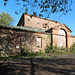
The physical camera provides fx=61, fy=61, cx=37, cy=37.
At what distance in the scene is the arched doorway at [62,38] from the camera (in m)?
13.3

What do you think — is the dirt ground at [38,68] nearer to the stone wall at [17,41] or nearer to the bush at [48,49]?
the stone wall at [17,41]

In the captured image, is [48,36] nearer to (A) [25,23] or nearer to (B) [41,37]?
(B) [41,37]

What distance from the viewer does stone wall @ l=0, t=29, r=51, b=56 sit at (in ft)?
27.7

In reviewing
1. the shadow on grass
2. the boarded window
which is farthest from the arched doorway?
the shadow on grass

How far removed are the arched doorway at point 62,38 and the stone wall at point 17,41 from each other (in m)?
4.02

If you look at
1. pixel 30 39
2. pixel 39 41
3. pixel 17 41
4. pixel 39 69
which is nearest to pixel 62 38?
pixel 39 41

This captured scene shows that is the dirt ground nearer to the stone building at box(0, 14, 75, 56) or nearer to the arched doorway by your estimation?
the stone building at box(0, 14, 75, 56)

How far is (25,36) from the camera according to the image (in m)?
10.1

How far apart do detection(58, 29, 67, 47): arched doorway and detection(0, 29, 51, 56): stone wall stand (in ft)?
13.2

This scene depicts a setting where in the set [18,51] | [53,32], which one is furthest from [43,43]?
[18,51]

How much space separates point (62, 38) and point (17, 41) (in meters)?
9.83

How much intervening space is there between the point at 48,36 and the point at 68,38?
557 cm

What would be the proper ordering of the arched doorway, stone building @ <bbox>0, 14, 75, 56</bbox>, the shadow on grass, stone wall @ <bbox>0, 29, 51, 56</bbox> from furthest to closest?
the arched doorway < stone building @ <bbox>0, 14, 75, 56</bbox> < stone wall @ <bbox>0, 29, 51, 56</bbox> < the shadow on grass

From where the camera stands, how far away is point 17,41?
9.35 meters
